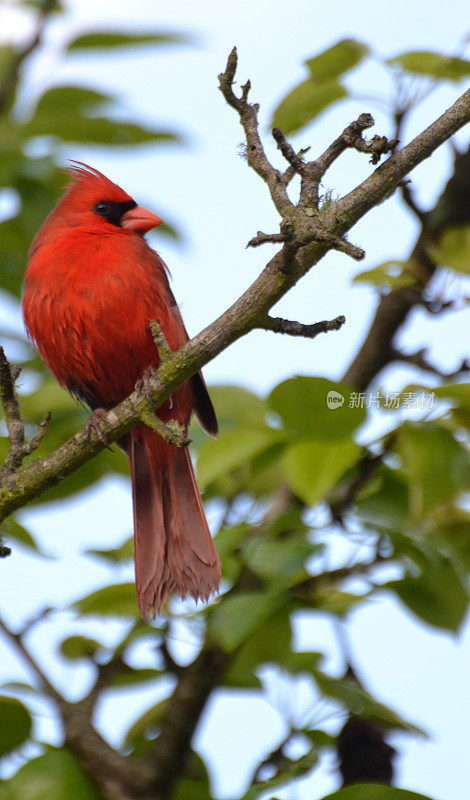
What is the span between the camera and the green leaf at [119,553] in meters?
2.79

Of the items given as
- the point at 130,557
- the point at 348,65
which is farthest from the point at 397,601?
the point at 348,65

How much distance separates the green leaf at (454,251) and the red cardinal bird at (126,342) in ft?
2.84

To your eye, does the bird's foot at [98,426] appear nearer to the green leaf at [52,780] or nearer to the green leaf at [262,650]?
the green leaf at [262,650]

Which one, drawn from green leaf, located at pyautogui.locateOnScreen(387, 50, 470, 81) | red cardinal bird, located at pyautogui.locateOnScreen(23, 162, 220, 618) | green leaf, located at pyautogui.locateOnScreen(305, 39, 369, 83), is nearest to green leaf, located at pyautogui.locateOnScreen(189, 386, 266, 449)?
red cardinal bird, located at pyautogui.locateOnScreen(23, 162, 220, 618)

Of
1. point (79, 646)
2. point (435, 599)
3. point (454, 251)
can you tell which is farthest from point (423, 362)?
point (79, 646)

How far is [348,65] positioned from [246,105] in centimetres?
74

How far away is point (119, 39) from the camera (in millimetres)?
3006

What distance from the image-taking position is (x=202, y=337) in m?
2.12

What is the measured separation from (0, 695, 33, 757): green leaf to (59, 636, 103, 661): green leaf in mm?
342

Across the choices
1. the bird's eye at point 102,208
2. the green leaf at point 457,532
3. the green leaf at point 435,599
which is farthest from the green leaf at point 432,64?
the bird's eye at point 102,208

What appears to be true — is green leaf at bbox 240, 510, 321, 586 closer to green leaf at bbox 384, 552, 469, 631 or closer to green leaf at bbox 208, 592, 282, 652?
green leaf at bbox 208, 592, 282, 652

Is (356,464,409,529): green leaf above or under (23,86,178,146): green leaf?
under

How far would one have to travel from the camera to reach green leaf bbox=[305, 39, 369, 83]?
264cm

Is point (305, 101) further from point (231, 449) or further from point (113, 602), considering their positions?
point (113, 602)
